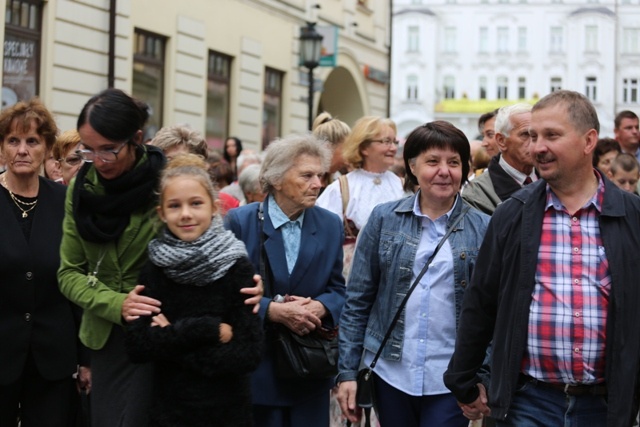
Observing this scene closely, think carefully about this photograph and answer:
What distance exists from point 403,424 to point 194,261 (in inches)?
56.1

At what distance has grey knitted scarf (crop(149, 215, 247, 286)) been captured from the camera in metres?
4.67

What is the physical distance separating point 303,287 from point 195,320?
4.16 ft

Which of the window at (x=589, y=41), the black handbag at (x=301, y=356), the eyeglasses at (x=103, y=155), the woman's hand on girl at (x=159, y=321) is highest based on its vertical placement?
the window at (x=589, y=41)

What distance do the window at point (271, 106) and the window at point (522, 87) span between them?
248 feet

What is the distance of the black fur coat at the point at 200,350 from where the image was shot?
4.64m

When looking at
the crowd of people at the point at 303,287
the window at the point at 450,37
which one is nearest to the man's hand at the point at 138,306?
the crowd of people at the point at 303,287

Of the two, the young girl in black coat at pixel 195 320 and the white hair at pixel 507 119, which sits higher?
the white hair at pixel 507 119

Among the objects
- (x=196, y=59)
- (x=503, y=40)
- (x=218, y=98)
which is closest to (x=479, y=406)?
(x=196, y=59)

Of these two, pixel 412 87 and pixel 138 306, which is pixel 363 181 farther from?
pixel 412 87

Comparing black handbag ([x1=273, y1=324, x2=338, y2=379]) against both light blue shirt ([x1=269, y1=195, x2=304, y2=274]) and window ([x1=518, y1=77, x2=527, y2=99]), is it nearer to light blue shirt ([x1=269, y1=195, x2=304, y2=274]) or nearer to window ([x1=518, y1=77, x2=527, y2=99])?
light blue shirt ([x1=269, y1=195, x2=304, y2=274])

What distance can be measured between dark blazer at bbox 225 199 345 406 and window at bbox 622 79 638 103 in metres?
94.0

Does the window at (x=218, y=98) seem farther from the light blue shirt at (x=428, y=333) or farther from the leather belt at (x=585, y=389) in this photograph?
the leather belt at (x=585, y=389)

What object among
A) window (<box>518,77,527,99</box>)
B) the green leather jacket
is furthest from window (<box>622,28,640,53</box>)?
the green leather jacket

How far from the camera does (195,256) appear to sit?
15.3 feet
